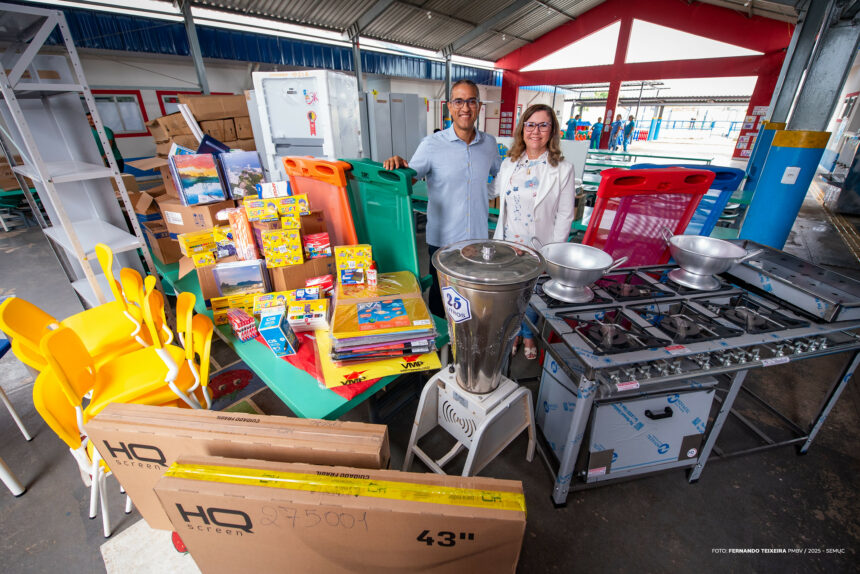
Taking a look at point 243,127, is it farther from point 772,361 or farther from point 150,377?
point 772,361

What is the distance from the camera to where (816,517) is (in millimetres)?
1689

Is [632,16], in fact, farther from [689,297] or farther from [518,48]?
[689,297]

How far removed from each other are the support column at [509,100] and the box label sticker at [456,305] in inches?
471

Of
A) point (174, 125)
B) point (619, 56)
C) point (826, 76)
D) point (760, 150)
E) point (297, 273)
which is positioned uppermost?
point (619, 56)

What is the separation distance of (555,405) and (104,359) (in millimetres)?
2439

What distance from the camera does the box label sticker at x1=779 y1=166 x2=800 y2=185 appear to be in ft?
11.4

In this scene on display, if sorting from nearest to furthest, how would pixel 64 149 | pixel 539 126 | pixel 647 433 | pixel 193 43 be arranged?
pixel 647 433, pixel 539 126, pixel 64 149, pixel 193 43

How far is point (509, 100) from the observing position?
12023 millimetres

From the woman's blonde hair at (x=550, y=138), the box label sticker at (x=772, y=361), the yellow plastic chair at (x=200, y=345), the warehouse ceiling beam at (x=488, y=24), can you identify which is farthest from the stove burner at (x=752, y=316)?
the warehouse ceiling beam at (x=488, y=24)

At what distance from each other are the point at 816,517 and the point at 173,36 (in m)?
8.61

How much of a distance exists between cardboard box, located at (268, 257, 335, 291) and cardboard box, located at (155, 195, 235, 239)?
3.30ft

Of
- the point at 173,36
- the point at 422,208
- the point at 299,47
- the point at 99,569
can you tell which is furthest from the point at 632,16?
the point at 99,569

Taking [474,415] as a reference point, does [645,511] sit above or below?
below

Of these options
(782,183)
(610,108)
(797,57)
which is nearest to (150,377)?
(782,183)
